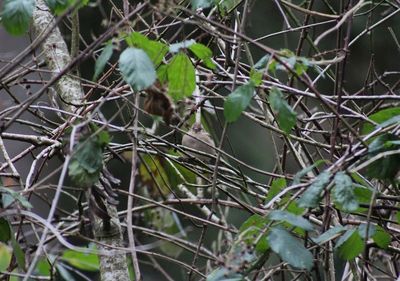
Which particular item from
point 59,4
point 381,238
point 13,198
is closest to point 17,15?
point 59,4

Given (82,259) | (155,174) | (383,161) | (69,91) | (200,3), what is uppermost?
(200,3)

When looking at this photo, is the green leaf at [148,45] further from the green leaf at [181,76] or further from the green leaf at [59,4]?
the green leaf at [59,4]

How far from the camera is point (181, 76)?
154 cm

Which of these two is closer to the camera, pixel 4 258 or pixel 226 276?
pixel 226 276

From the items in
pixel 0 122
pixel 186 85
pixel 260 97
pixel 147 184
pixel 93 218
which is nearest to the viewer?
pixel 186 85

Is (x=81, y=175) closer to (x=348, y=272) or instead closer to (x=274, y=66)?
(x=274, y=66)

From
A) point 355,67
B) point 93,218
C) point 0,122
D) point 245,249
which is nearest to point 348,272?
point 93,218

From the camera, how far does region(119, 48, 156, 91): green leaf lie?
4.34 feet

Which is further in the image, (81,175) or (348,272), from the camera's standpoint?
(348,272)

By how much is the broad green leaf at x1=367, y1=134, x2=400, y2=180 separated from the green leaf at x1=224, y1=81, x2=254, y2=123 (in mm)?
275

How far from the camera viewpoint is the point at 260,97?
204 centimetres

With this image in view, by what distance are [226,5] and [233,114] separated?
0.64 meters

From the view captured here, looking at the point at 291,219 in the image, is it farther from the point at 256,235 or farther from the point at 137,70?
the point at 137,70

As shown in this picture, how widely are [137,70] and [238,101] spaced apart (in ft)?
0.66
